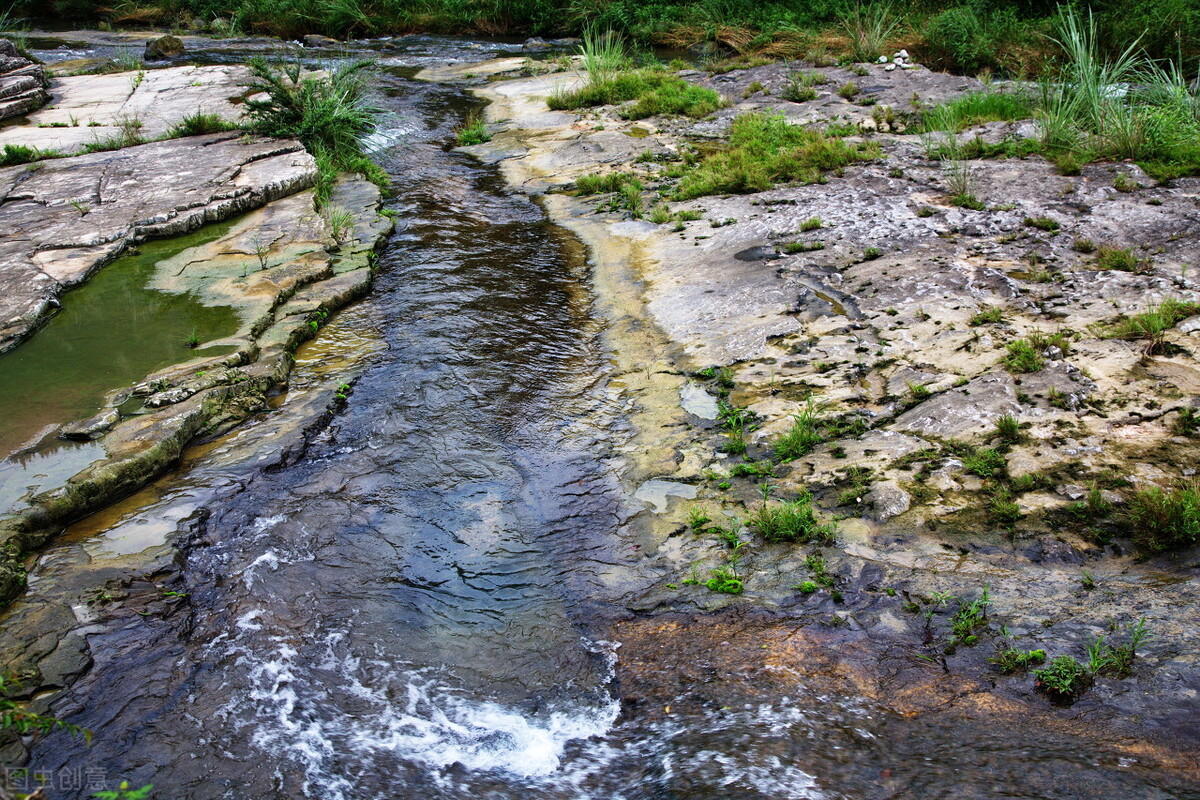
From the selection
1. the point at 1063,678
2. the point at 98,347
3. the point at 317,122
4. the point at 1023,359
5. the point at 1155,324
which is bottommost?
the point at 1063,678

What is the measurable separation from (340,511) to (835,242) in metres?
4.43

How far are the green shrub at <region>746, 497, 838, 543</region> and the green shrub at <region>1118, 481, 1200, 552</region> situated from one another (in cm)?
123

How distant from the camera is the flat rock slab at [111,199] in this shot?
6.06m

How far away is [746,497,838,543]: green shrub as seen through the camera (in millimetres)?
3766

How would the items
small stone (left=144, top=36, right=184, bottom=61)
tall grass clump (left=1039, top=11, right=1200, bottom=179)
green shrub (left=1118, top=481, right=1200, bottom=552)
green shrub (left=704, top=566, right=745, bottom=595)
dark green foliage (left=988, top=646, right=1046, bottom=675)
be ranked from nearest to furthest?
1. dark green foliage (left=988, top=646, right=1046, bottom=675)
2. green shrub (left=1118, top=481, right=1200, bottom=552)
3. green shrub (left=704, top=566, right=745, bottom=595)
4. tall grass clump (left=1039, top=11, right=1200, bottom=179)
5. small stone (left=144, top=36, right=184, bottom=61)

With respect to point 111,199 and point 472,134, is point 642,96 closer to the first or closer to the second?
point 472,134

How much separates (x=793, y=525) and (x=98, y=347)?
4.58m

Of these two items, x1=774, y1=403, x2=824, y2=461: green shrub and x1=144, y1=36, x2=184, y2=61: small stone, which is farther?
x1=144, y1=36, x2=184, y2=61: small stone

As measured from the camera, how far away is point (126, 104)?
10.3 m

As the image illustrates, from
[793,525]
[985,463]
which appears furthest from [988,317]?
[793,525]

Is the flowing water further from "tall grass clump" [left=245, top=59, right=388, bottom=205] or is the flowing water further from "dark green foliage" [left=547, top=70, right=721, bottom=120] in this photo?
"dark green foliage" [left=547, top=70, right=721, bottom=120]

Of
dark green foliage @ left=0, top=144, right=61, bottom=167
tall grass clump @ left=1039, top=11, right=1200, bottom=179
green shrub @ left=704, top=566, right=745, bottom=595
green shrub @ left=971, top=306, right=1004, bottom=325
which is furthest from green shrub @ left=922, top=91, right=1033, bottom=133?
dark green foliage @ left=0, top=144, right=61, bottom=167

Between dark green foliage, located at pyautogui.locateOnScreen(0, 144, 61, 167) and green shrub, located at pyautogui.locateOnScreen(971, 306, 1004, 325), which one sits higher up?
dark green foliage, located at pyautogui.locateOnScreen(0, 144, 61, 167)

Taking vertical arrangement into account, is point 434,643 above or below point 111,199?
below
